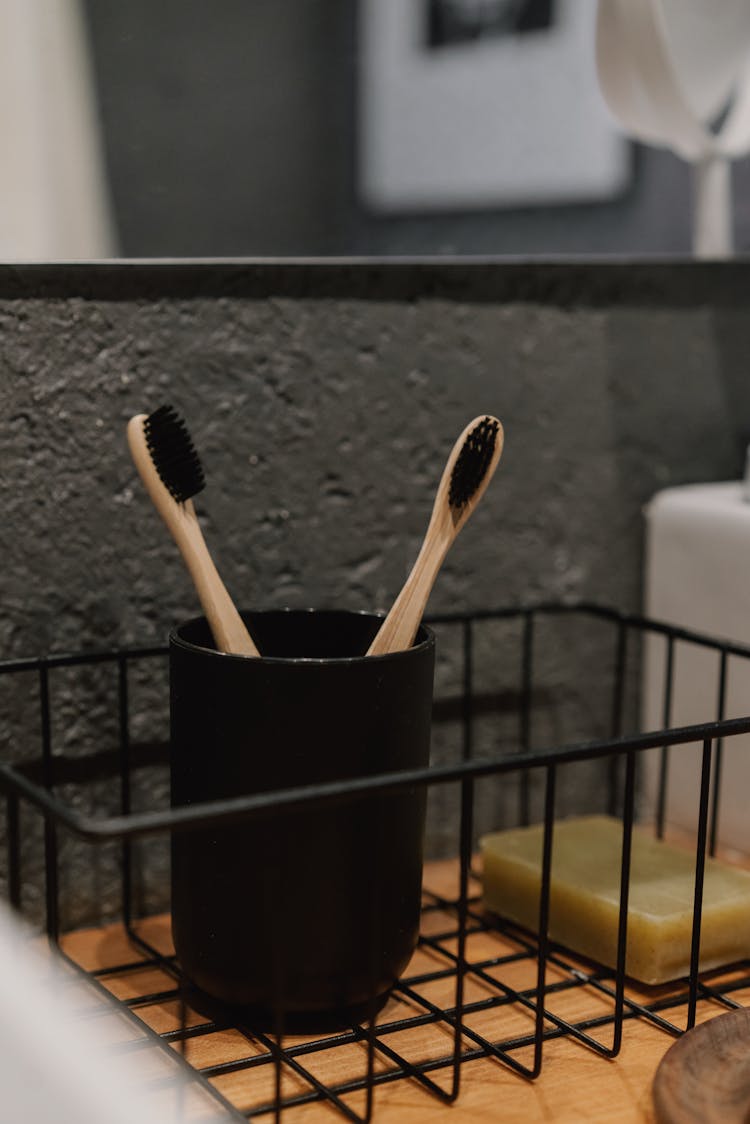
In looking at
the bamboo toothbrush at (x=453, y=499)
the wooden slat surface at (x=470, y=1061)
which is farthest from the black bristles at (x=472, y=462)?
the wooden slat surface at (x=470, y=1061)

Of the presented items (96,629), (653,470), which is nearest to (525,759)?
(96,629)

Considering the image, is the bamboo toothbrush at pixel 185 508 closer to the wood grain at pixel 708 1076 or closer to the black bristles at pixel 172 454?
the black bristles at pixel 172 454

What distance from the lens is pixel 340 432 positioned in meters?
0.66

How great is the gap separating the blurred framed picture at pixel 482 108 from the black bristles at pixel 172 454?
0.20m

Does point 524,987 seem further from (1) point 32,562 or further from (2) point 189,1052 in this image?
(1) point 32,562

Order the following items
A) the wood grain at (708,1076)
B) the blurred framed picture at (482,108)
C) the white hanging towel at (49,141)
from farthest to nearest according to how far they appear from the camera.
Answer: the blurred framed picture at (482,108), the white hanging towel at (49,141), the wood grain at (708,1076)

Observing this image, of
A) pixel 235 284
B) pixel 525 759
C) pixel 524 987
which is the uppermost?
pixel 235 284

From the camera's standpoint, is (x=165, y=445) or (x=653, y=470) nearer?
(x=165, y=445)

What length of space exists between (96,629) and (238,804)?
0.23 meters

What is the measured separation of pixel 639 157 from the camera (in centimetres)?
75

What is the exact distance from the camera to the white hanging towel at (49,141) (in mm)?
561

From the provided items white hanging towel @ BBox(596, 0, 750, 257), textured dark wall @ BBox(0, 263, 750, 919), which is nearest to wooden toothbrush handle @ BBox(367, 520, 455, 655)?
textured dark wall @ BBox(0, 263, 750, 919)

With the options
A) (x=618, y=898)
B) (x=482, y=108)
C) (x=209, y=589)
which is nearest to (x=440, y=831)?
(x=618, y=898)

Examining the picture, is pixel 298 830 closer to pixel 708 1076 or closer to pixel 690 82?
pixel 708 1076
